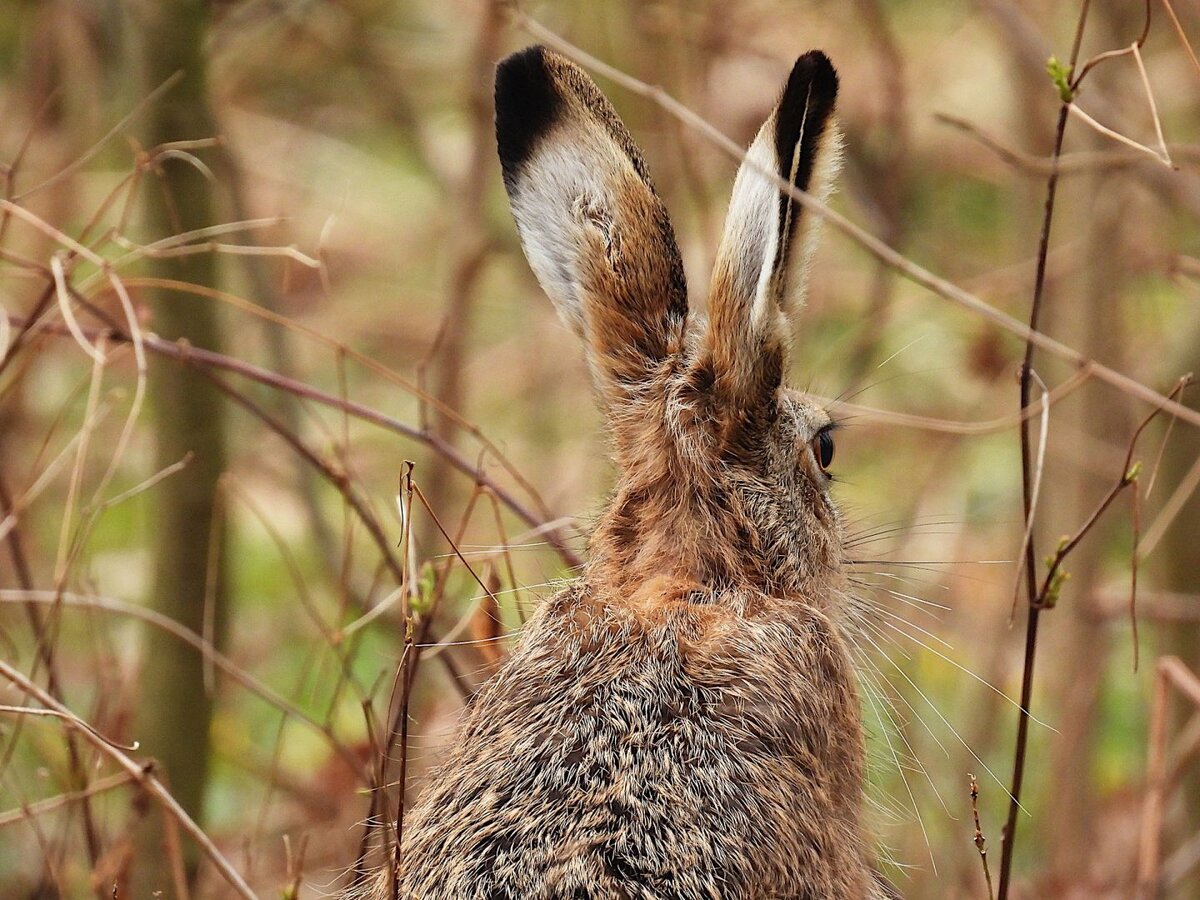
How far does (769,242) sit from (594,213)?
39 centimetres

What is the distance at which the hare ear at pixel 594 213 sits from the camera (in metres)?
2.65

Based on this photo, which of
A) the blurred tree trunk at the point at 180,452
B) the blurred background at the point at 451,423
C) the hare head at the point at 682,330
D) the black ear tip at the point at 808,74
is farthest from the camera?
the blurred tree trunk at the point at 180,452

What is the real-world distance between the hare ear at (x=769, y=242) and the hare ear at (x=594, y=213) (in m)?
0.13

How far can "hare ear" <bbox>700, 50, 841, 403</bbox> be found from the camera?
2.44 metres

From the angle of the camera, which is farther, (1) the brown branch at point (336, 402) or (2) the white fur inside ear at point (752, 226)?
(1) the brown branch at point (336, 402)

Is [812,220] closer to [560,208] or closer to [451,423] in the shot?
[560,208]

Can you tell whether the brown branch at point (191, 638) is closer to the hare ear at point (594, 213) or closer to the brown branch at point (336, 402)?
the brown branch at point (336, 402)

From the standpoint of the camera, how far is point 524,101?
2703 millimetres

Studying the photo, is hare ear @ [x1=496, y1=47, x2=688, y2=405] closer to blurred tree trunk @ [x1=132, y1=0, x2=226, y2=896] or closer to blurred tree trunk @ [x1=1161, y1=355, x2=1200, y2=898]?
blurred tree trunk @ [x1=132, y1=0, x2=226, y2=896]

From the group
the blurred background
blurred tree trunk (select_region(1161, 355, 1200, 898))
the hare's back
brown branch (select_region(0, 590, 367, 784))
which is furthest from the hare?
blurred tree trunk (select_region(1161, 355, 1200, 898))

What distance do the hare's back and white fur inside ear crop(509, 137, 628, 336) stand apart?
58cm

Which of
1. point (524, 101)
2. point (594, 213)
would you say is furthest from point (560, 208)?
point (524, 101)

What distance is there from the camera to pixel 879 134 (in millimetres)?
6133

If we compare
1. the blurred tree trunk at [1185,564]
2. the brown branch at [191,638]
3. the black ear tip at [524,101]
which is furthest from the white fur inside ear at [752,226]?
the blurred tree trunk at [1185,564]
